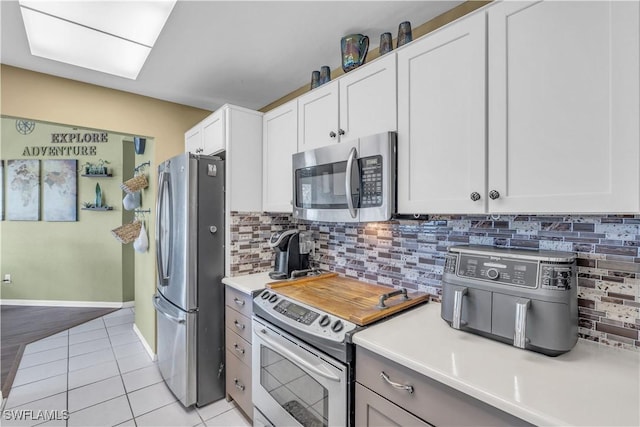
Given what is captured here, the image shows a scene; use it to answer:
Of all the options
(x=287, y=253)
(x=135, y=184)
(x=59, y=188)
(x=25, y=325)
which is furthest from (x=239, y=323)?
(x=59, y=188)

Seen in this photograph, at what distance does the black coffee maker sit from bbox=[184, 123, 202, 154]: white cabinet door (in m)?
1.16

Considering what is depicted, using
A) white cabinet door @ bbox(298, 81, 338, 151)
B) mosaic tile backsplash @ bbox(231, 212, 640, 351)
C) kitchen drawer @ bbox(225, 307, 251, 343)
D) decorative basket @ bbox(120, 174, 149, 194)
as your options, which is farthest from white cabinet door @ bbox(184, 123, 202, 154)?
kitchen drawer @ bbox(225, 307, 251, 343)

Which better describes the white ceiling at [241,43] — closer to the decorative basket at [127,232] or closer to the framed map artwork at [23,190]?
the decorative basket at [127,232]

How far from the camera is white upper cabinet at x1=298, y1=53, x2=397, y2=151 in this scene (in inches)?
58.5

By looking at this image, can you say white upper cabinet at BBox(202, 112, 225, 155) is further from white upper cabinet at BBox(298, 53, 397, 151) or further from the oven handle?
the oven handle

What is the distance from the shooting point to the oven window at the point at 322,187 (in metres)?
1.67

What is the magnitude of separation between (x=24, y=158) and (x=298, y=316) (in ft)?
16.8

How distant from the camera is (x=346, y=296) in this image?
1690 millimetres

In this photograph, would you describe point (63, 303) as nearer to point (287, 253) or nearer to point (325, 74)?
point (287, 253)

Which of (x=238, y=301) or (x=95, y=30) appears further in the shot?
(x=238, y=301)

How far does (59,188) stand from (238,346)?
410 centimetres

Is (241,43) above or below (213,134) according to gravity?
above

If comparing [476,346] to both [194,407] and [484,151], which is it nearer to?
[484,151]

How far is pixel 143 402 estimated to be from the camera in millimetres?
2201
